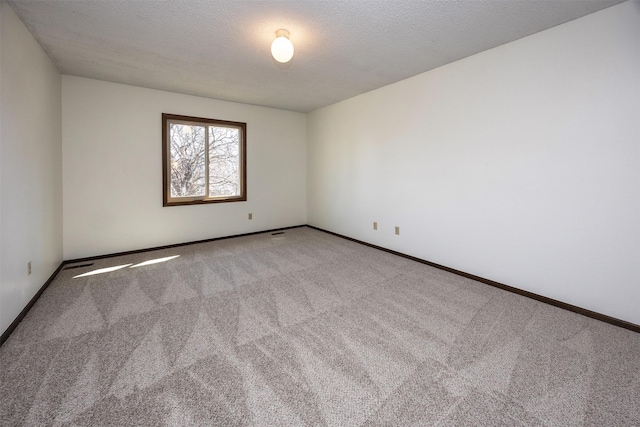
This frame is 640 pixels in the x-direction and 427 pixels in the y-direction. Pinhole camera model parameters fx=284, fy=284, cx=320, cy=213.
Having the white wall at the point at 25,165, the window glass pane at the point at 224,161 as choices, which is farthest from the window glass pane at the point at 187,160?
the white wall at the point at 25,165

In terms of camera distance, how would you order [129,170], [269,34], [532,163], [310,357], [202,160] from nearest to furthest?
[310,357], [269,34], [532,163], [129,170], [202,160]

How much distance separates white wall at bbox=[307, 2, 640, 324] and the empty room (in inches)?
0.7

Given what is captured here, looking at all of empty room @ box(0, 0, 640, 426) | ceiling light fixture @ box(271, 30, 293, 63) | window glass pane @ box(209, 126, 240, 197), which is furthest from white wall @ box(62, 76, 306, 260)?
ceiling light fixture @ box(271, 30, 293, 63)

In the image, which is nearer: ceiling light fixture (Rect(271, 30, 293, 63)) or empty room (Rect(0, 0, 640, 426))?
empty room (Rect(0, 0, 640, 426))

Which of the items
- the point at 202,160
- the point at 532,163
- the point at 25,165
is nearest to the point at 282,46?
the point at 25,165

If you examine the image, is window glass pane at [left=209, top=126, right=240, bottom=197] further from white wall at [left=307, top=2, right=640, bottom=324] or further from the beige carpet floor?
white wall at [left=307, top=2, right=640, bottom=324]

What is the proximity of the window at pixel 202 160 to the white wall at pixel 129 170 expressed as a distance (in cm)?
10

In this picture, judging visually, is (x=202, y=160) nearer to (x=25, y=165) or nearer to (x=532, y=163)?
(x=25, y=165)

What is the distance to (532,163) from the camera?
2.65 metres

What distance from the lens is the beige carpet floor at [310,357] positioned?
1391 millimetres

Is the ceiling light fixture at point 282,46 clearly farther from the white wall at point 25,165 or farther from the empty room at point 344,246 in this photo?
the white wall at point 25,165

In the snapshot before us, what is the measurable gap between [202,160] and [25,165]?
243 cm

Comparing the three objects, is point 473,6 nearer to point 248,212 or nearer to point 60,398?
point 60,398

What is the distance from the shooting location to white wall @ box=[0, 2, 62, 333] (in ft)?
6.70
